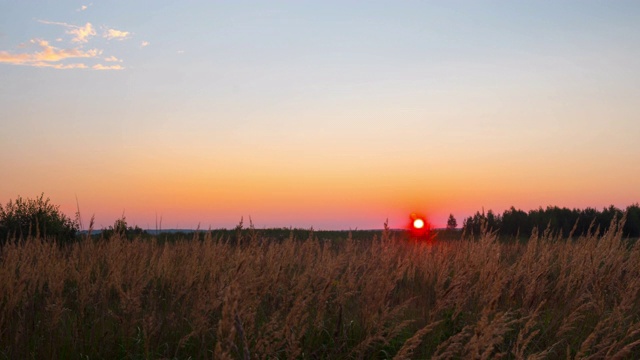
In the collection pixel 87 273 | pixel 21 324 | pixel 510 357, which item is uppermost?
pixel 87 273

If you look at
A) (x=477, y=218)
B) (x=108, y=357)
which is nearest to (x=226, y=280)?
(x=108, y=357)

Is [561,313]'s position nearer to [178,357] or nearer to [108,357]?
[178,357]

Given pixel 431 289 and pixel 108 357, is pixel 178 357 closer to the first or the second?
pixel 108 357

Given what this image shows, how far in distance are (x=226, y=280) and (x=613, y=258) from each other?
579 cm

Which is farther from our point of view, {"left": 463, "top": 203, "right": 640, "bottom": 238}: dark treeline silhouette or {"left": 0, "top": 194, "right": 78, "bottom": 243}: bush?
{"left": 463, "top": 203, "right": 640, "bottom": 238}: dark treeline silhouette

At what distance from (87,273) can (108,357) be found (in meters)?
0.91

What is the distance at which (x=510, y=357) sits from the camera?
18.2 feet

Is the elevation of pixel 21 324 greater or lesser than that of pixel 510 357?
greater

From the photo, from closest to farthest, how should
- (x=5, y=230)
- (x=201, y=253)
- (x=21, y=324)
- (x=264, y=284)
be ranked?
1. (x=21, y=324)
2. (x=264, y=284)
3. (x=201, y=253)
4. (x=5, y=230)

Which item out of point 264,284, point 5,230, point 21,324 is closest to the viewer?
point 21,324

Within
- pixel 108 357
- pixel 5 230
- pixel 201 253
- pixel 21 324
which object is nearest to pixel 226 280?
pixel 108 357

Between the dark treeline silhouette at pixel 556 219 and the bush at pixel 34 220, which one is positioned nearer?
the bush at pixel 34 220

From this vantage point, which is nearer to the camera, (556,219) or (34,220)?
(34,220)

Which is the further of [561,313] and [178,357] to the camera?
[561,313]
